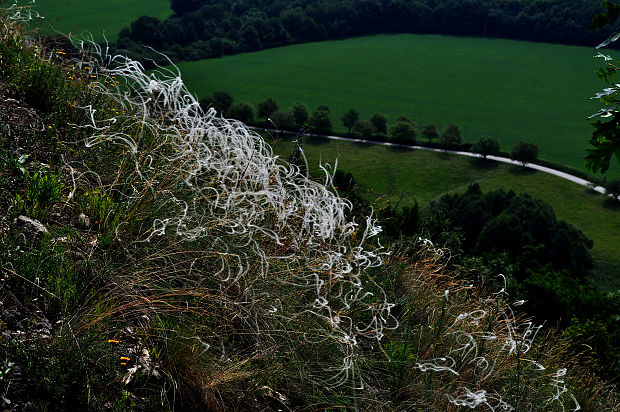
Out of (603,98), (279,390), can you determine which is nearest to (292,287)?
(279,390)

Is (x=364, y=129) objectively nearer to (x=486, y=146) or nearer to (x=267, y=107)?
(x=267, y=107)

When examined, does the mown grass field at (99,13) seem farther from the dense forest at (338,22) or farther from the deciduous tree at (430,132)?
the deciduous tree at (430,132)

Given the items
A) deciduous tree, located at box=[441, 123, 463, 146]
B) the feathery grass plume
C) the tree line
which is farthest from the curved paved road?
the feathery grass plume

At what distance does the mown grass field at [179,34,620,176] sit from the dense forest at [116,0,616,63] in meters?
2.72

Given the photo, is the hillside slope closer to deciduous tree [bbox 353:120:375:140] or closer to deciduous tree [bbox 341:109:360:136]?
deciduous tree [bbox 353:120:375:140]

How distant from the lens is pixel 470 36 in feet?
347

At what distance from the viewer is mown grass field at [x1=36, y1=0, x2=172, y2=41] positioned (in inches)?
3093

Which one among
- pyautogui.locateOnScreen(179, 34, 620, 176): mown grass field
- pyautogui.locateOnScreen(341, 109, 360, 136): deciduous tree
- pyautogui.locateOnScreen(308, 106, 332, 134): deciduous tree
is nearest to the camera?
pyautogui.locateOnScreen(308, 106, 332, 134): deciduous tree

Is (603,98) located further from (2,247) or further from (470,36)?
(470,36)

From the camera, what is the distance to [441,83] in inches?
3457

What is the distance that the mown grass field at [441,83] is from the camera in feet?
253

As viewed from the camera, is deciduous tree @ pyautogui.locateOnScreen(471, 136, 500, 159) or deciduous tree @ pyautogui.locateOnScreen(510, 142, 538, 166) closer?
deciduous tree @ pyautogui.locateOnScreen(510, 142, 538, 166)

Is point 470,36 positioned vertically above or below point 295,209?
below

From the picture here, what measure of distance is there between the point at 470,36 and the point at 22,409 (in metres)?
112
